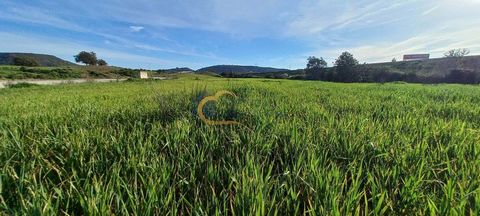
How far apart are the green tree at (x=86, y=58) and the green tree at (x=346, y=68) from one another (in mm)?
104378

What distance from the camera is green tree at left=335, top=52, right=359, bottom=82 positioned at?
7780 cm

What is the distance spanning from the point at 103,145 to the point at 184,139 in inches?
28.7

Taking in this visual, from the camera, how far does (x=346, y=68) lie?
3265 inches

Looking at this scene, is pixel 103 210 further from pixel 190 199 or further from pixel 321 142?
pixel 321 142

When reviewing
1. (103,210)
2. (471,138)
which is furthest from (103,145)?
(471,138)

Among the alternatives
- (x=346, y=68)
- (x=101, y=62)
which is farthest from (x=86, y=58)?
(x=346, y=68)

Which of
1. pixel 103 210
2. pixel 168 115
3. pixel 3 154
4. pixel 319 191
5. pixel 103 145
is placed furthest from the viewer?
pixel 168 115

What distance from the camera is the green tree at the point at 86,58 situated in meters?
113

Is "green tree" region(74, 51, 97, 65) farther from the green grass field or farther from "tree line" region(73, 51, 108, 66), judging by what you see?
the green grass field

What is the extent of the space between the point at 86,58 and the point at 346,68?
108507mm

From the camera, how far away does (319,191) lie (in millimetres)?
1476

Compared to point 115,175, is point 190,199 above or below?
below

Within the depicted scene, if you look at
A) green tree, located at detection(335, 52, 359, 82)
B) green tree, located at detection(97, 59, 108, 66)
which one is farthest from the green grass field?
green tree, located at detection(97, 59, 108, 66)

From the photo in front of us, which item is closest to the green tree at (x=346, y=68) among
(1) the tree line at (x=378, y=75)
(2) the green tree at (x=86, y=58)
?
(1) the tree line at (x=378, y=75)
